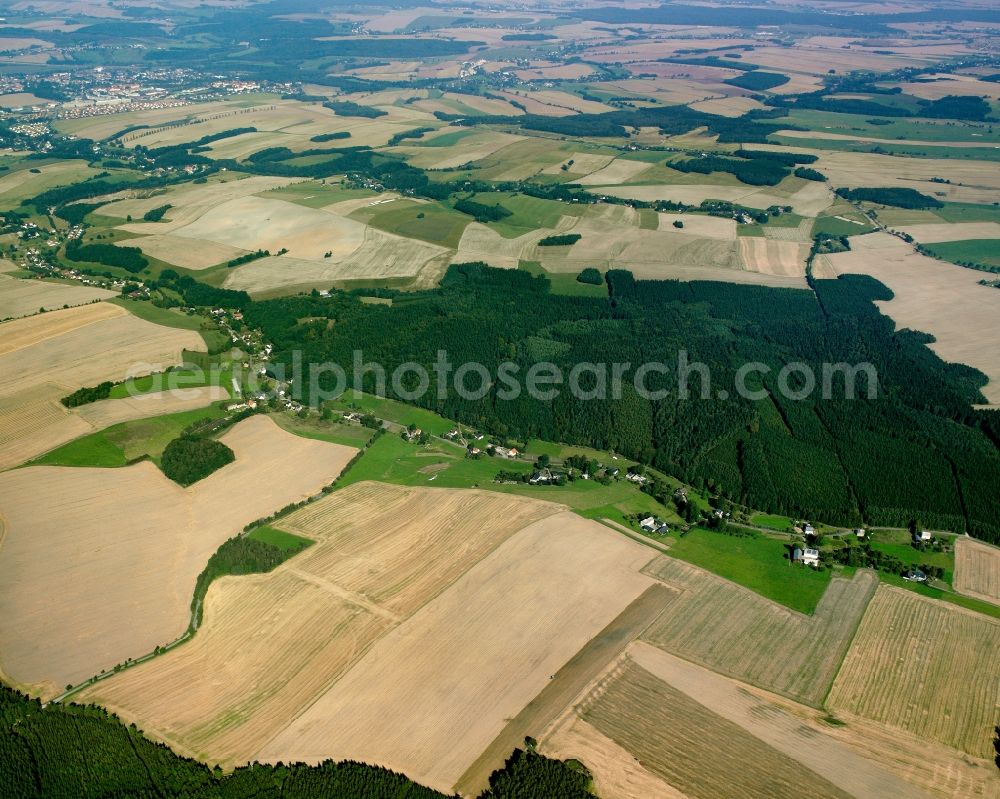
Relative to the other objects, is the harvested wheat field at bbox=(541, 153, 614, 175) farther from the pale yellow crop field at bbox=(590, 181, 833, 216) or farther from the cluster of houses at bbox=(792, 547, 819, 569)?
the cluster of houses at bbox=(792, 547, 819, 569)

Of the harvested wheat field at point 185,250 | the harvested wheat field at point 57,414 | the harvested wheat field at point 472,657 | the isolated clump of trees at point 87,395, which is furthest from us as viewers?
the harvested wheat field at point 185,250

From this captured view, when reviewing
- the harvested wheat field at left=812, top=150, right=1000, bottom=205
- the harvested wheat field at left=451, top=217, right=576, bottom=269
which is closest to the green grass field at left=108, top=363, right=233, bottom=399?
the harvested wheat field at left=451, top=217, right=576, bottom=269

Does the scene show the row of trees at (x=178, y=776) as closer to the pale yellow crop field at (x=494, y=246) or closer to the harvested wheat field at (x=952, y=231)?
the pale yellow crop field at (x=494, y=246)

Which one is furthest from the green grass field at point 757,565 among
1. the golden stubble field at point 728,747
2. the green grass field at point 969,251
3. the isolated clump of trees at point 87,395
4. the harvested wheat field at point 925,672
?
the green grass field at point 969,251

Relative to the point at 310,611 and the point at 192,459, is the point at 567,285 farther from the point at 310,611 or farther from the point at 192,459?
the point at 310,611

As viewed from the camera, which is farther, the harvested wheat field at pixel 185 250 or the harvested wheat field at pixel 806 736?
the harvested wheat field at pixel 185 250

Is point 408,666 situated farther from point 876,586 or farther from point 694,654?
point 876,586

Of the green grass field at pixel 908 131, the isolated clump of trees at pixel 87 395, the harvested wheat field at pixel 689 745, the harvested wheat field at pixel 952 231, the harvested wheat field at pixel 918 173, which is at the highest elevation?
the green grass field at pixel 908 131
